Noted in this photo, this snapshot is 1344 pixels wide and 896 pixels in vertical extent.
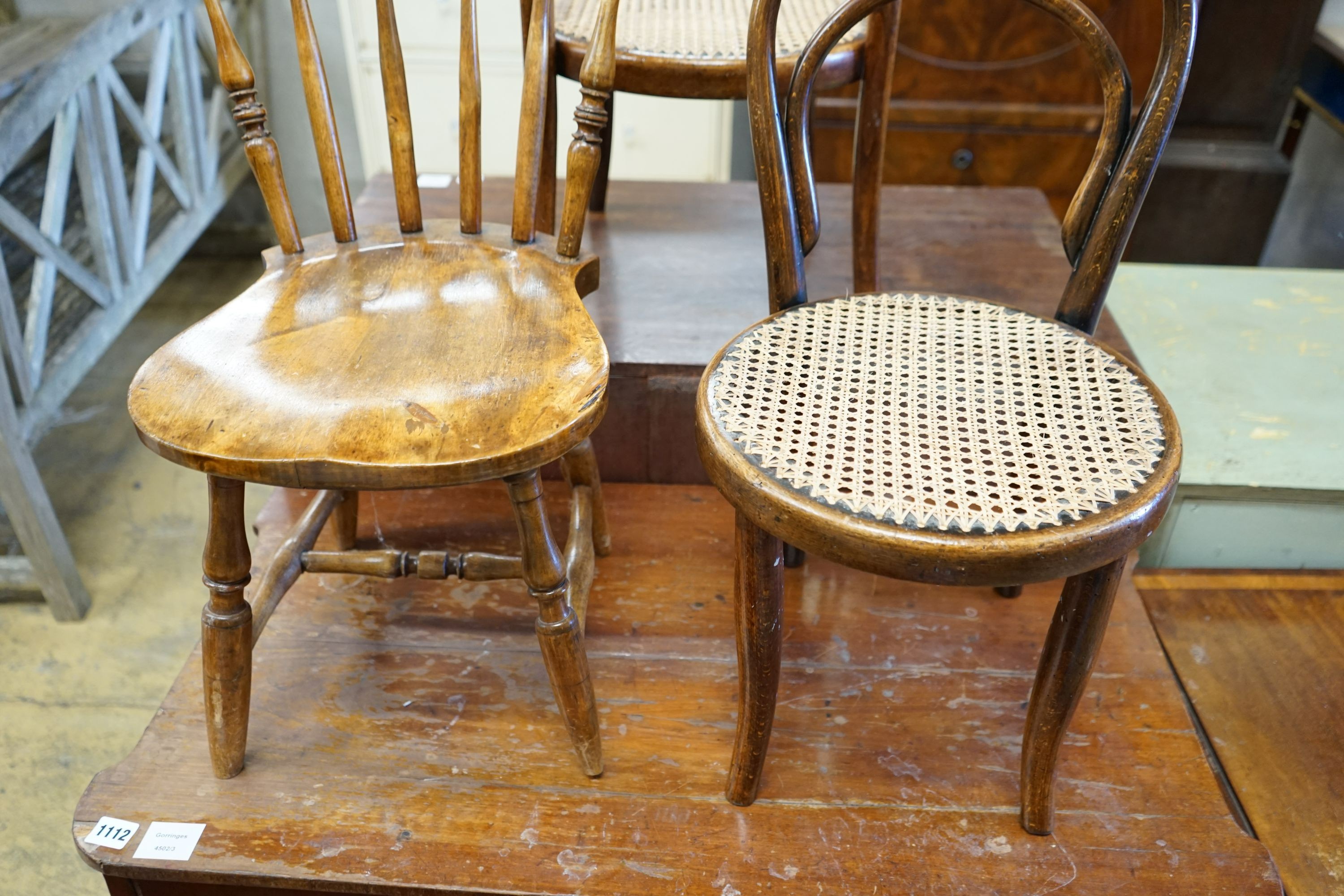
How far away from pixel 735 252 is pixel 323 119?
761 millimetres

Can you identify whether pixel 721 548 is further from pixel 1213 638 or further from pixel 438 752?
pixel 1213 638

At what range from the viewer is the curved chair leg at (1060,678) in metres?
0.86

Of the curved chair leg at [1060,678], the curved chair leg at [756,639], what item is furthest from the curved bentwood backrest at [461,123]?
the curved chair leg at [1060,678]

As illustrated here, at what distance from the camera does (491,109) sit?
2.37m

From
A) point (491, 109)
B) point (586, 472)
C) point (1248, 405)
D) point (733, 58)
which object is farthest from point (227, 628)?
point (491, 109)

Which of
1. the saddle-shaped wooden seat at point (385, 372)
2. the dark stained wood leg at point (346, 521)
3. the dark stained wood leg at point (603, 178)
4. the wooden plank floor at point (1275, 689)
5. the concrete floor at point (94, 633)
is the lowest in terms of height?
the concrete floor at point (94, 633)

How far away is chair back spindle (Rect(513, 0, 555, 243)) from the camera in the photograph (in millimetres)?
1071

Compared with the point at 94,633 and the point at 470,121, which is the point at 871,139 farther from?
the point at 94,633

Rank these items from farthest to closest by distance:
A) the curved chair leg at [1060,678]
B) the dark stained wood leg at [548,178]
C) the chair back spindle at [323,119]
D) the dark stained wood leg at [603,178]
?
the dark stained wood leg at [603,178] → the dark stained wood leg at [548,178] → the chair back spindle at [323,119] → the curved chair leg at [1060,678]

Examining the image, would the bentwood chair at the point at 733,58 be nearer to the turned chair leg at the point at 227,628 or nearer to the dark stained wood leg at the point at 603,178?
the dark stained wood leg at the point at 603,178

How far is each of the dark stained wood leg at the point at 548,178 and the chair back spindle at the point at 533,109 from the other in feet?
0.84

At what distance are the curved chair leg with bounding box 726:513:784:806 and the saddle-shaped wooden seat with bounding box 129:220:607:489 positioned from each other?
181mm

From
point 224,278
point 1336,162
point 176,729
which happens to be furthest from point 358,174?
point 1336,162

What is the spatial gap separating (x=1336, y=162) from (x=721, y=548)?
1.83 m
